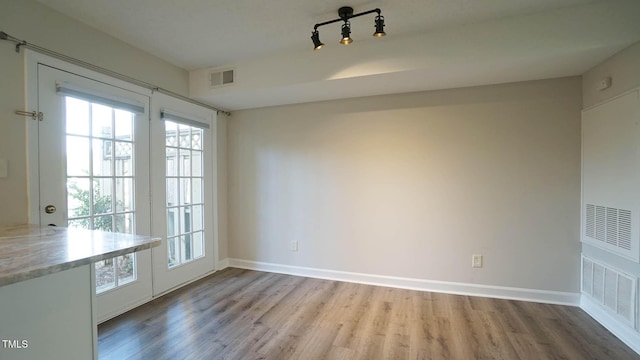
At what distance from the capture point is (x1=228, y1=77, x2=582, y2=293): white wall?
2.80m

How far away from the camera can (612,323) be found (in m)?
2.30

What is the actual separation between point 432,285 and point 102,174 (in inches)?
133

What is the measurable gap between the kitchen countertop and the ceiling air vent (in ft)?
6.87

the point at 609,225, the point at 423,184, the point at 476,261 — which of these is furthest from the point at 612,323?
the point at 423,184

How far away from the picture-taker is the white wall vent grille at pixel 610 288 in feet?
7.01

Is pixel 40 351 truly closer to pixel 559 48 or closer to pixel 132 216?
pixel 132 216

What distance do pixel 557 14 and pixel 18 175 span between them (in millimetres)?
4061

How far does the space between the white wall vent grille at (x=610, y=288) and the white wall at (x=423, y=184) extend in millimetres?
159

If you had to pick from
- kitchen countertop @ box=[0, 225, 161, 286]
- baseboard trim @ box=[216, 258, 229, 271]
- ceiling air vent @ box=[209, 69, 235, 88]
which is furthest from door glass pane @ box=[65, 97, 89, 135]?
baseboard trim @ box=[216, 258, 229, 271]

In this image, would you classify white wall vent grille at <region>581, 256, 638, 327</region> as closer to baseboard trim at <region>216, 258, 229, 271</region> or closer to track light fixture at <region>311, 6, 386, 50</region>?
track light fixture at <region>311, 6, 386, 50</region>

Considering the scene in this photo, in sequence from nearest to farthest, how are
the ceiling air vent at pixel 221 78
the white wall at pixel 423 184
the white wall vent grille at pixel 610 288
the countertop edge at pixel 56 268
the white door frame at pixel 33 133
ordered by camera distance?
the countertop edge at pixel 56 268 < the white door frame at pixel 33 133 < the white wall vent grille at pixel 610 288 < the white wall at pixel 423 184 < the ceiling air vent at pixel 221 78

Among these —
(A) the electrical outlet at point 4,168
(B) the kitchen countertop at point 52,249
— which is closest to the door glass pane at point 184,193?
(A) the electrical outlet at point 4,168

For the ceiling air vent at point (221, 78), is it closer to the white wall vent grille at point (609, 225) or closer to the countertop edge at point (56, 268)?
the countertop edge at point (56, 268)

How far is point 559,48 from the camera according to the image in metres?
2.18
